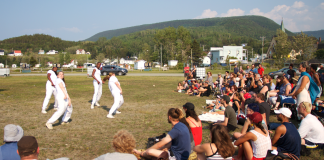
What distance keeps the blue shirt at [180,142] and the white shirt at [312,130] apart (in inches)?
107

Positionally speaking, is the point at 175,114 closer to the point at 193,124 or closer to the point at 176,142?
the point at 176,142

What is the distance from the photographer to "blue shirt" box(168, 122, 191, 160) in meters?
3.90

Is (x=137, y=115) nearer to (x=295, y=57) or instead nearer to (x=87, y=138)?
(x=87, y=138)

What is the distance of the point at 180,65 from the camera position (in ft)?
189

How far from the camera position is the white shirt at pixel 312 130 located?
4766 millimetres

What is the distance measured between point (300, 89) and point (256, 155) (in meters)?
3.68

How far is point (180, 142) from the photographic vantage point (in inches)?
154

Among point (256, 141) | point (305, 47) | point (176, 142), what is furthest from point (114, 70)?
point (305, 47)

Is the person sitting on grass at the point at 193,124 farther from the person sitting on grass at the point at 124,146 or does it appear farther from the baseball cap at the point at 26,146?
the baseball cap at the point at 26,146

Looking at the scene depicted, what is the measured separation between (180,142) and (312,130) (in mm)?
3016

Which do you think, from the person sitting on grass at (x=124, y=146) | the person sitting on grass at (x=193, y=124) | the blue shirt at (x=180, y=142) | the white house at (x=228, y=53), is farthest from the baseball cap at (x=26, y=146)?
the white house at (x=228, y=53)

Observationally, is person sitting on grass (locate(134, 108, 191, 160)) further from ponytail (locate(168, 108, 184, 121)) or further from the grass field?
the grass field

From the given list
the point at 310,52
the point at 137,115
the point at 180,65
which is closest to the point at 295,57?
the point at 310,52

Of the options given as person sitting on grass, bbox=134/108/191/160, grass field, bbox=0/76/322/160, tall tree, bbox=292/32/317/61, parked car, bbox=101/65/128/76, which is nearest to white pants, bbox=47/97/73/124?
grass field, bbox=0/76/322/160
